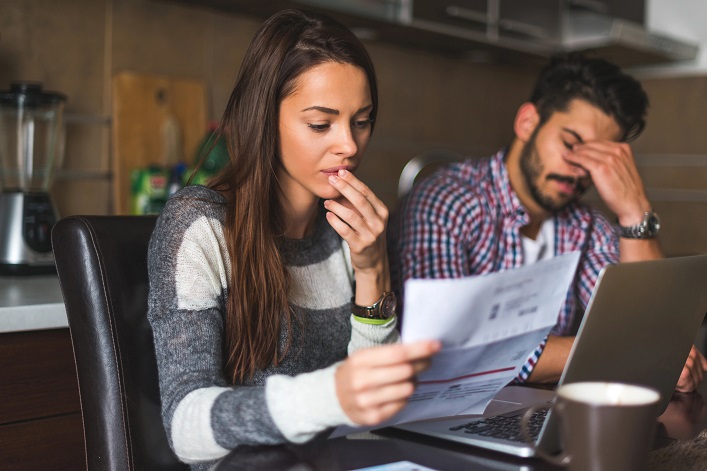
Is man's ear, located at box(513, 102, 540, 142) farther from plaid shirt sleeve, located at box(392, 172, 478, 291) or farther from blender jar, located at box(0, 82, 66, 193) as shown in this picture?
blender jar, located at box(0, 82, 66, 193)

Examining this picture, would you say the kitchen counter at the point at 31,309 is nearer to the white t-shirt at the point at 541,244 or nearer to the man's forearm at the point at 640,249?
the white t-shirt at the point at 541,244

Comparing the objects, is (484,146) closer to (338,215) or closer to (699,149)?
(699,149)

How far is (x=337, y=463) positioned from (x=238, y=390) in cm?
13

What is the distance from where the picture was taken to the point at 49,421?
150 centimetres

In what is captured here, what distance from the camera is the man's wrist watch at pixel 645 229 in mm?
1735

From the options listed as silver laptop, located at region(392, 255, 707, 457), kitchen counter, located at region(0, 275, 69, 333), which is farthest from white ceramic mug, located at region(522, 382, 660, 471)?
kitchen counter, located at region(0, 275, 69, 333)

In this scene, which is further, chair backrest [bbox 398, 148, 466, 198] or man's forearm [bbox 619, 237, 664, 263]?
chair backrest [bbox 398, 148, 466, 198]

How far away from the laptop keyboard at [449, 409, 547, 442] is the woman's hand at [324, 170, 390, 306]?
1.02ft

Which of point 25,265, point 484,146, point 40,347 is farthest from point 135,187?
point 484,146

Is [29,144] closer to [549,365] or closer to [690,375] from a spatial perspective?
[549,365]

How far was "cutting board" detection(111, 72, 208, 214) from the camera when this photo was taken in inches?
86.4

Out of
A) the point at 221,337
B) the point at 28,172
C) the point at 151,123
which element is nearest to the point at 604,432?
the point at 221,337

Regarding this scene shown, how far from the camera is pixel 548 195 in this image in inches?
69.8

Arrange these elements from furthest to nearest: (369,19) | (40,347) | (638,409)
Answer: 1. (369,19)
2. (40,347)
3. (638,409)
